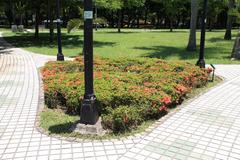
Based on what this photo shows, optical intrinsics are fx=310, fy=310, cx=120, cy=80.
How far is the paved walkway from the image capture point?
4.89m

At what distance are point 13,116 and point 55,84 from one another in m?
1.57

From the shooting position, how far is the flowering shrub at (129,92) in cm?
607

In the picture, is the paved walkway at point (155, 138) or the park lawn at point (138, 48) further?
the park lawn at point (138, 48)

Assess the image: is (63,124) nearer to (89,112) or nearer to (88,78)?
(89,112)

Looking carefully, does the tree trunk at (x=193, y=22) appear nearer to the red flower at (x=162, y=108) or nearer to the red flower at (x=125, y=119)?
the red flower at (x=162, y=108)

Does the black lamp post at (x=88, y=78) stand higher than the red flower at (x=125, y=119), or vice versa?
the black lamp post at (x=88, y=78)

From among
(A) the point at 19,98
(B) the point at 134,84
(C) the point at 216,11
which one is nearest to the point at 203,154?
(B) the point at 134,84

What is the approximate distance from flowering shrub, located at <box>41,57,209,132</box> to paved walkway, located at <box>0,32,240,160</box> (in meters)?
0.41

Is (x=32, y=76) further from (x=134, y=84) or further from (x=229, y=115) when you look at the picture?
(x=229, y=115)

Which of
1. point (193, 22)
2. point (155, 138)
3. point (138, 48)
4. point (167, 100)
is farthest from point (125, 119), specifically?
point (138, 48)

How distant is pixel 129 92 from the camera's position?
275 inches

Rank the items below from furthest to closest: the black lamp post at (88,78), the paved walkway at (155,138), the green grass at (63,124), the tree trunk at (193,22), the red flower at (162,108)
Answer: the tree trunk at (193,22)
the red flower at (162,108)
the green grass at (63,124)
the black lamp post at (88,78)
the paved walkway at (155,138)

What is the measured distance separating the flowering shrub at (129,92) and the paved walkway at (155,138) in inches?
16.0

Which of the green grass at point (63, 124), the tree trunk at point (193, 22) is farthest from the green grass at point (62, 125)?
the tree trunk at point (193, 22)
